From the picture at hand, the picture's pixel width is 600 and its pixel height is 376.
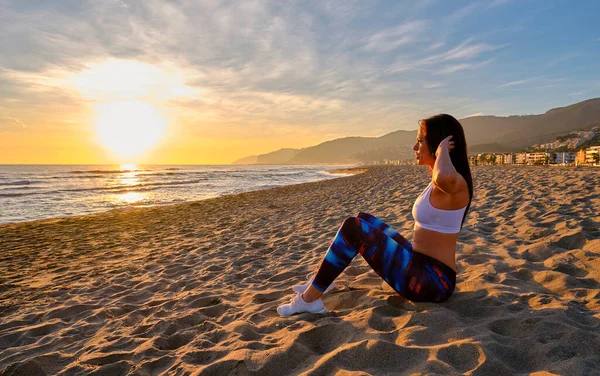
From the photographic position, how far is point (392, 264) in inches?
103

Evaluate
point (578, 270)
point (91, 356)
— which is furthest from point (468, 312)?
point (91, 356)

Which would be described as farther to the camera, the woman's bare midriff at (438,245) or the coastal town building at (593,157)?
the coastal town building at (593,157)

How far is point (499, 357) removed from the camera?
1.86 meters

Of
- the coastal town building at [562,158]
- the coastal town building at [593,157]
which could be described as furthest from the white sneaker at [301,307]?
the coastal town building at [562,158]

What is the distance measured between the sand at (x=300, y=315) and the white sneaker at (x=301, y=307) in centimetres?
7

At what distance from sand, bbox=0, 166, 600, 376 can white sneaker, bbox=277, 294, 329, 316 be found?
0.07 m

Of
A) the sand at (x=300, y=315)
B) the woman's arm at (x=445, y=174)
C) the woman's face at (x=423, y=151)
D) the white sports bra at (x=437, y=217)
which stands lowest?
the sand at (x=300, y=315)

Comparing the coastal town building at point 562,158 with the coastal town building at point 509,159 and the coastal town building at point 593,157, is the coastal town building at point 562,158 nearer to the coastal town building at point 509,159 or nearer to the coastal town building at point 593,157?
the coastal town building at point 593,157

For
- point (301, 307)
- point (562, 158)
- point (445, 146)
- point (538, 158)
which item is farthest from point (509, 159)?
point (301, 307)

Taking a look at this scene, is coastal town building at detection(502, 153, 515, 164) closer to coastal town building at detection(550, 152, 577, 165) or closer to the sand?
coastal town building at detection(550, 152, 577, 165)

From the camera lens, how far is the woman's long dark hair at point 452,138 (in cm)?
248

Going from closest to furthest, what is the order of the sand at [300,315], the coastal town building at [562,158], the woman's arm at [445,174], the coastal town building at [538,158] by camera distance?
the sand at [300,315], the woman's arm at [445,174], the coastal town building at [562,158], the coastal town building at [538,158]

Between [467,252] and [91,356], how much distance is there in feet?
13.2

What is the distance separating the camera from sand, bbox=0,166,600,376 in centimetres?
199
